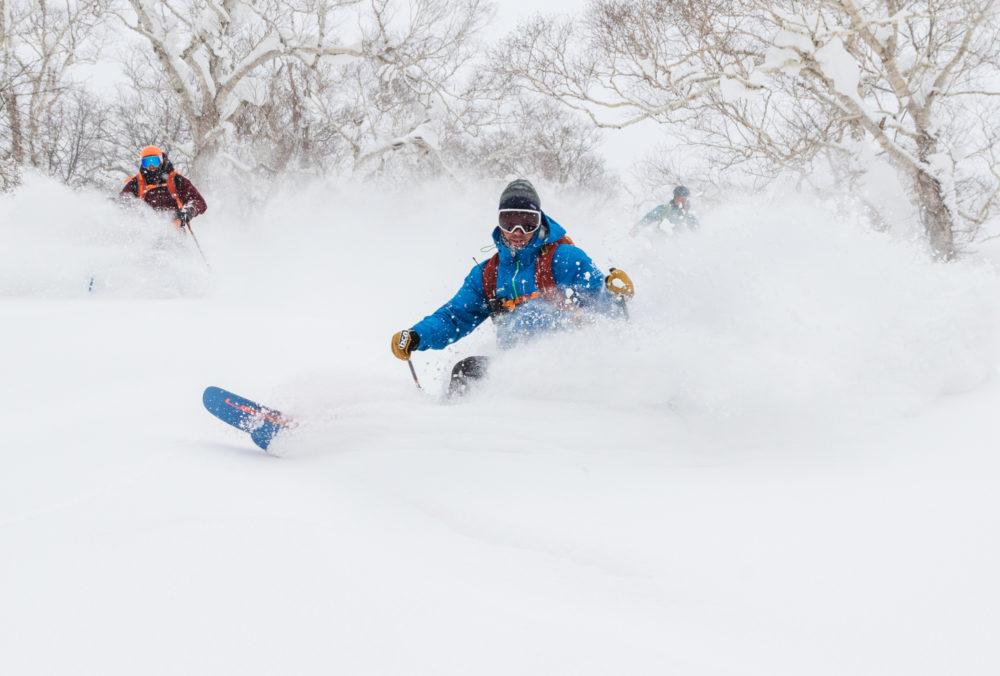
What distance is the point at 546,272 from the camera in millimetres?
3502

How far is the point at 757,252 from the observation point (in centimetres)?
322

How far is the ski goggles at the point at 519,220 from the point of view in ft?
11.1

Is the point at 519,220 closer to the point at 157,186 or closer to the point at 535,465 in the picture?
the point at 535,465

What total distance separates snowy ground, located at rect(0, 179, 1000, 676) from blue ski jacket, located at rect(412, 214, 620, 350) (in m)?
0.26

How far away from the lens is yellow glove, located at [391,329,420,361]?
3.46 meters

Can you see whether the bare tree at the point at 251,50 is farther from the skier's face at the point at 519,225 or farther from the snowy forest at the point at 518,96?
the skier's face at the point at 519,225

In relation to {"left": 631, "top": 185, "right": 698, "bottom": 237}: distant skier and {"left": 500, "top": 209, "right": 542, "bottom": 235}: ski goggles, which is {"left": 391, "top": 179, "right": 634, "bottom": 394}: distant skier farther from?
{"left": 631, "top": 185, "right": 698, "bottom": 237}: distant skier

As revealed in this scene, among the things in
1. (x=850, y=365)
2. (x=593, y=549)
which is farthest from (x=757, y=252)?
(x=593, y=549)

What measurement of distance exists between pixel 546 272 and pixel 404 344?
0.85 metres

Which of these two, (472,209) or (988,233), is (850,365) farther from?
(472,209)

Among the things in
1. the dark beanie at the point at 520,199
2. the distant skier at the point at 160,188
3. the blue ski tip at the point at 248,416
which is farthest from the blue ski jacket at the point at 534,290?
the distant skier at the point at 160,188

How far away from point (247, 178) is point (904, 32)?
15917 millimetres

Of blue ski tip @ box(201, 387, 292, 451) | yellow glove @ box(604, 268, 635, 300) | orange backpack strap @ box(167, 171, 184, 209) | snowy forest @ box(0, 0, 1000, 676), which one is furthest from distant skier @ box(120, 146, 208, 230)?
yellow glove @ box(604, 268, 635, 300)

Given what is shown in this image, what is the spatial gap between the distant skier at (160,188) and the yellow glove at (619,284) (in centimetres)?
669
